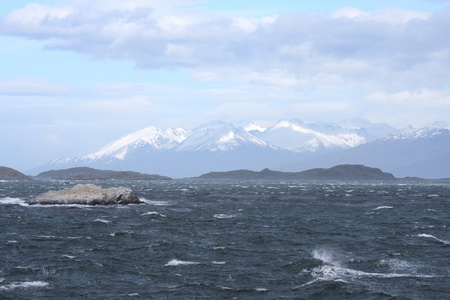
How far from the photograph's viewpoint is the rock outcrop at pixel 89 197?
99.5 metres

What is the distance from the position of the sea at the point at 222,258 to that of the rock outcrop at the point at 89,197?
24.5m

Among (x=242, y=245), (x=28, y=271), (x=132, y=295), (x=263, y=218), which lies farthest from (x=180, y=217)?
(x=132, y=295)

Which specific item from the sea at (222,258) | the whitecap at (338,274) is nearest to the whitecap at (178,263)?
the sea at (222,258)

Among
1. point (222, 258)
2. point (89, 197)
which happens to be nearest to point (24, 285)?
point (222, 258)

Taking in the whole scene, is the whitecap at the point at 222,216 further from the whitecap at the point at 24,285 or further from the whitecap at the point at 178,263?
the whitecap at the point at 24,285

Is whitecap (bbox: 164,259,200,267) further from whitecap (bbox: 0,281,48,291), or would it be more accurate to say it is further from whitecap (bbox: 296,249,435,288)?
whitecap (bbox: 0,281,48,291)

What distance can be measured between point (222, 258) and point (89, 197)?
59714mm

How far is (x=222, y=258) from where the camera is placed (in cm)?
4397

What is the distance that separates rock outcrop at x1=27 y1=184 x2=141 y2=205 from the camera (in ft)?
326

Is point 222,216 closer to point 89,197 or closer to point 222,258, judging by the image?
point 89,197

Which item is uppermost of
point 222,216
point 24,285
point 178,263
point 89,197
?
point 89,197

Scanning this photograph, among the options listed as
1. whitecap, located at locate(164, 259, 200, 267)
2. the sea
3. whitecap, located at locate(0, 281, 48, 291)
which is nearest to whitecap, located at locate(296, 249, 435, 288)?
the sea

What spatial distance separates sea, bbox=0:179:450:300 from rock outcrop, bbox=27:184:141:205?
24508mm

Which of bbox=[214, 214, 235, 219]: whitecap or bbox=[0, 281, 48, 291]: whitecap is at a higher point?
bbox=[214, 214, 235, 219]: whitecap
